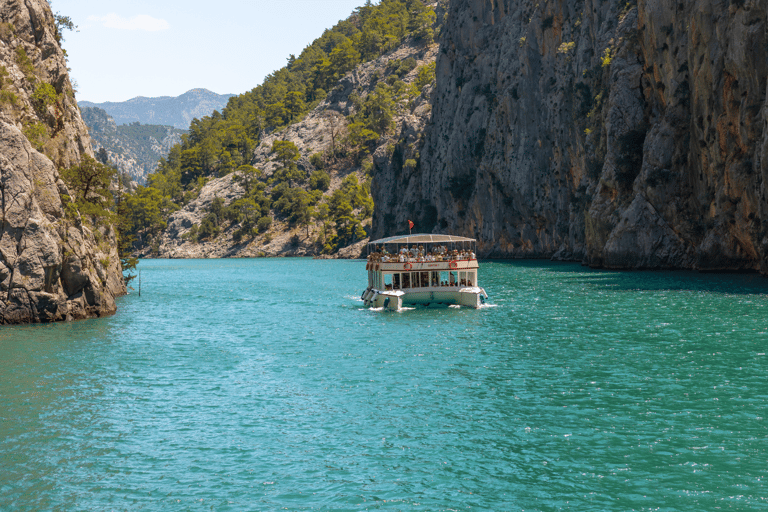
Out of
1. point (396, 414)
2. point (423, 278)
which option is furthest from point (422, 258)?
point (396, 414)

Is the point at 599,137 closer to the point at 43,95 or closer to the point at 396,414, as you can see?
the point at 43,95

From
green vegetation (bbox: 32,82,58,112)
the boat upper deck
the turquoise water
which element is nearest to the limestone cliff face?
the turquoise water

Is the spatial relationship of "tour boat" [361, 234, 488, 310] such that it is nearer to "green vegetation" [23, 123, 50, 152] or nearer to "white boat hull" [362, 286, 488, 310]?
"white boat hull" [362, 286, 488, 310]

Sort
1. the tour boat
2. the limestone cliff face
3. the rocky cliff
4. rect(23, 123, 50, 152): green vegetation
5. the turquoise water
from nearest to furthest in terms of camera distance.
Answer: the turquoise water, the rocky cliff, rect(23, 123, 50, 152): green vegetation, the tour boat, the limestone cliff face

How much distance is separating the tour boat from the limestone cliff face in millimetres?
29536

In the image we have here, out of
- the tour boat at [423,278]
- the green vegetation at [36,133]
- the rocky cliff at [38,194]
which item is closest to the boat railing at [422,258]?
the tour boat at [423,278]

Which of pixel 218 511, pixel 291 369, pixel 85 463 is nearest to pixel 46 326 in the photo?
pixel 291 369

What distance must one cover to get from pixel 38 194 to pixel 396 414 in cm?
3331

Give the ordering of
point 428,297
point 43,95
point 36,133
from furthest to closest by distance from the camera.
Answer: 1. point 428,297
2. point 43,95
3. point 36,133

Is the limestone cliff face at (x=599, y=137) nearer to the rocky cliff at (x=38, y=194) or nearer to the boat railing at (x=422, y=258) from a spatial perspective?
the boat railing at (x=422, y=258)

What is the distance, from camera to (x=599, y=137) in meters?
96.8

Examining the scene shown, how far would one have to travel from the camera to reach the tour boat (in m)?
56.4

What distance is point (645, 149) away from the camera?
82.7 metres

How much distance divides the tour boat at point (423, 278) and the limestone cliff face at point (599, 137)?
96.9 ft
